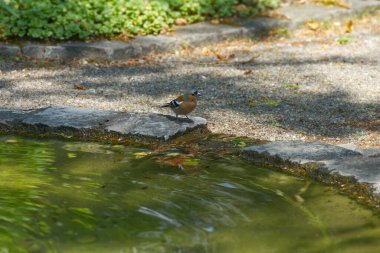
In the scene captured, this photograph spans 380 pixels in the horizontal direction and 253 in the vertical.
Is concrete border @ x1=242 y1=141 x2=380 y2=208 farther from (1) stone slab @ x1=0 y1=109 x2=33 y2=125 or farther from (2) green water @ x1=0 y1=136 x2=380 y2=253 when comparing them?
(1) stone slab @ x1=0 y1=109 x2=33 y2=125

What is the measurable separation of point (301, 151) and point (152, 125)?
3.89 ft

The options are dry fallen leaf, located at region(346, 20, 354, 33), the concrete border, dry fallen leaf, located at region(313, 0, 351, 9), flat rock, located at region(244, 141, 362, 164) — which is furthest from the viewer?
dry fallen leaf, located at region(313, 0, 351, 9)

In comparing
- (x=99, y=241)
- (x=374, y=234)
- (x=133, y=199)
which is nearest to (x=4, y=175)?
(x=133, y=199)

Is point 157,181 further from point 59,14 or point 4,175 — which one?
point 59,14

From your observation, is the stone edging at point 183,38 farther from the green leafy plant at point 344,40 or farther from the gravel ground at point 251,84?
the green leafy plant at point 344,40

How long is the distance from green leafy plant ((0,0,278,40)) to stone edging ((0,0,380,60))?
0.16 m

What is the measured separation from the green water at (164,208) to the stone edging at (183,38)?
3.13 meters

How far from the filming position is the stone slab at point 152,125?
4957mm

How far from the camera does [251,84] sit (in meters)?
6.79

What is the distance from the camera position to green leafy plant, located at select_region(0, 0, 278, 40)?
791 centimetres

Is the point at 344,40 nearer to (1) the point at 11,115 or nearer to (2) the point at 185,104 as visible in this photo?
(2) the point at 185,104

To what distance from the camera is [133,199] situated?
12.9ft

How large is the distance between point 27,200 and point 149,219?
0.75m

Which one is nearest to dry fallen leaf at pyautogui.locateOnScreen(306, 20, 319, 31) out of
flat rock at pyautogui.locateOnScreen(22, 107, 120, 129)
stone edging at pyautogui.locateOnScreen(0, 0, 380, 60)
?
stone edging at pyautogui.locateOnScreen(0, 0, 380, 60)
